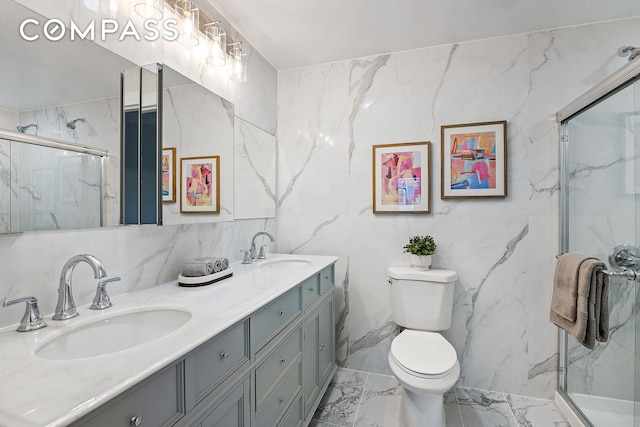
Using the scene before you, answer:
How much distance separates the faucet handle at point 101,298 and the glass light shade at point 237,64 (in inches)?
53.8

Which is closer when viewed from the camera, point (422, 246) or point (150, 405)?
point (150, 405)

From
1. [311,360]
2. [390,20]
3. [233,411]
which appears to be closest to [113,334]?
[233,411]

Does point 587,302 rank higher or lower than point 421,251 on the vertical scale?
lower

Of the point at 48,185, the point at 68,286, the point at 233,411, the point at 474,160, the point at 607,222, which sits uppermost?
the point at 474,160

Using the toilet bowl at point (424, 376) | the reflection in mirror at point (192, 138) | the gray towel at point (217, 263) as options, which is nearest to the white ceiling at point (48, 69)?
the reflection in mirror at point (192, 138)

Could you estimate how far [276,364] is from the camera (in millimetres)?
1356

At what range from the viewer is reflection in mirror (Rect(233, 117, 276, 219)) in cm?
203

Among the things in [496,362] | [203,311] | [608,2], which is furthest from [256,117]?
[496,362]

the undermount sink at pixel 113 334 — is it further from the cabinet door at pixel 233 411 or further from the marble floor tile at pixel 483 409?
the marble floor tile at pixel 483 409

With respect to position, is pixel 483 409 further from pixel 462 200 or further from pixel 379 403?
pixel 462 200

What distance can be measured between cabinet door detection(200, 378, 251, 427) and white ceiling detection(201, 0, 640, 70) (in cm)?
190

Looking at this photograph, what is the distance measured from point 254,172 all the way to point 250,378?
142 centimetres

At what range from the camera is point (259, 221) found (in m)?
2.32

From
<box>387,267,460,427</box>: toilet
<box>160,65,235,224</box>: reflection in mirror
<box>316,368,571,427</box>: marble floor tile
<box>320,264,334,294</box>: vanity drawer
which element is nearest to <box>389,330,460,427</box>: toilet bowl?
<box>387,267,460,427</box>: toilet
